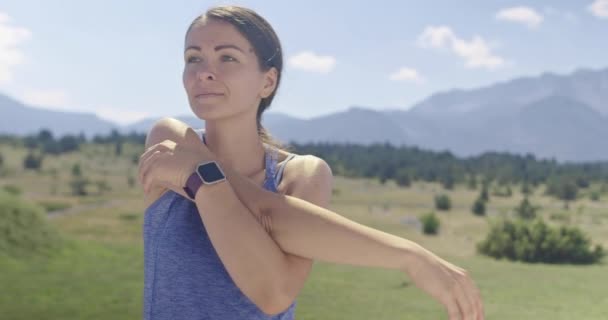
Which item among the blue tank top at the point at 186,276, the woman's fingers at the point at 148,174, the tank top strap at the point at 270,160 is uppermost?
the tank top strap at the point at 270,160

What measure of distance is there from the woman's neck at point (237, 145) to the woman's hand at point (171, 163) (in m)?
0.08

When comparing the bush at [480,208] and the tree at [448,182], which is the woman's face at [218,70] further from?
the tree at [448,182]

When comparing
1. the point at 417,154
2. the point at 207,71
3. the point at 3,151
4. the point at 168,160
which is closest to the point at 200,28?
the point at 207,71

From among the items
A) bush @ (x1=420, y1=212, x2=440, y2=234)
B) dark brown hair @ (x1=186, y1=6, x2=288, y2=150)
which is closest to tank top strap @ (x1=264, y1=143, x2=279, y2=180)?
dark brown hair @ (x1=186, y1=6, x2=288, y2=150)

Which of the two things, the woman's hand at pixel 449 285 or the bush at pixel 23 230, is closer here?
the woman's hand at pixel 449 285

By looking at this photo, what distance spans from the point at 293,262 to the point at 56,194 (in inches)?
2442

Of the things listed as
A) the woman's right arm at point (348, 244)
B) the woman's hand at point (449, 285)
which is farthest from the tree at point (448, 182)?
the woman's hand at point (449, 285)

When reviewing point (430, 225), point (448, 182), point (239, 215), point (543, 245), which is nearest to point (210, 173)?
point (239, 215)

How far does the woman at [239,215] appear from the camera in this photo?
196 centimetres

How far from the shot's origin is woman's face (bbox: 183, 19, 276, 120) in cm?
221

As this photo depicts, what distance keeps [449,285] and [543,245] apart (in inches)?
985

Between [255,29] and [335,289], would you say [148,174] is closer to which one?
[255,29]

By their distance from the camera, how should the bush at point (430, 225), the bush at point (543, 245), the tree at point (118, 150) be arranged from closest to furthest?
1. the bush at point (543, 245)
2. the bush at point (430, 225)
3. the tree at point (118, 150)

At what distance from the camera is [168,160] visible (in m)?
2.13
